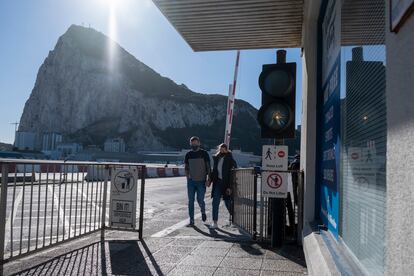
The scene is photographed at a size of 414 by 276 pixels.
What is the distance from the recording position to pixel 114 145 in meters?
143

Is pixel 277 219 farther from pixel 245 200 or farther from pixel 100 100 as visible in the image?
pixel 100 100

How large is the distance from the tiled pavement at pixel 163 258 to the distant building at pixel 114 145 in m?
138

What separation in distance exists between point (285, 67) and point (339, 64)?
217 centimetres

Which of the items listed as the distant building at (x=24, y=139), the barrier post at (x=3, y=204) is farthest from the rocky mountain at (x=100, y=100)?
the barrier post at (x=3, y=204)

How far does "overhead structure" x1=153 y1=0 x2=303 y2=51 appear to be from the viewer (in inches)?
290

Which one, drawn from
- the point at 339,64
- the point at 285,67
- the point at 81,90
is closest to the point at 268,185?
the point at 285,67

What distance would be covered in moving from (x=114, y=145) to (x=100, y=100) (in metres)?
18.8

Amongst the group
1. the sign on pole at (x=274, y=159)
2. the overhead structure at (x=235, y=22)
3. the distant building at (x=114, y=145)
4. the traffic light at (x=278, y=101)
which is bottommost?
the sign on pole at (x=274, y=159)

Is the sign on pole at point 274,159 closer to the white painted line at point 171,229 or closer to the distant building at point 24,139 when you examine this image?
the white painted line at point 171,229

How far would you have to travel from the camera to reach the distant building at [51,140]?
141m

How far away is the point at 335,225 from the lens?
13.2 ft

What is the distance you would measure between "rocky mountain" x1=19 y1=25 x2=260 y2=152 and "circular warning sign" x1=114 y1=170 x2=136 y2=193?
14543 cm

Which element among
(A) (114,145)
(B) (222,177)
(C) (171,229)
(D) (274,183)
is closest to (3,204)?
(D) (274,183)

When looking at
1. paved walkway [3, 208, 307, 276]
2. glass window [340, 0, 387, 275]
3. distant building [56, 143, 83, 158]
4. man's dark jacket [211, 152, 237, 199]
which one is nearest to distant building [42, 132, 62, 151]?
distant building [56, 143, 83, 158]
